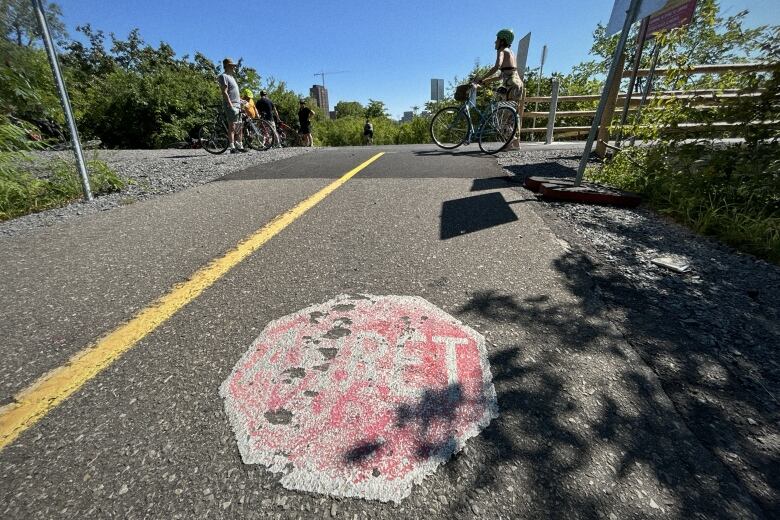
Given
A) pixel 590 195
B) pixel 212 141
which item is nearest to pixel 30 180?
pixel 212 141

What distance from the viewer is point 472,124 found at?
776 centimetres

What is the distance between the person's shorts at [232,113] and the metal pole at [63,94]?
4.96 meters

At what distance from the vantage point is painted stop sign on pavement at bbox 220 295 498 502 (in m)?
1.03

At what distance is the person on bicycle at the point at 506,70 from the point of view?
22.9ft

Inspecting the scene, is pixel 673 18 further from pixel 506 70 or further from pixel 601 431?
pixel 601 431

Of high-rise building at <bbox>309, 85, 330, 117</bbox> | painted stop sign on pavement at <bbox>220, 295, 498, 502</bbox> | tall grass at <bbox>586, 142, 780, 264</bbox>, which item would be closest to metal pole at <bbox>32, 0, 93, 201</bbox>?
painted stop sign on pavement at <bbox>220, 295, 498, 502</bbox>

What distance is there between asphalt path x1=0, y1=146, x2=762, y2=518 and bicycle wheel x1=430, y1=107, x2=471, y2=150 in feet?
17.7

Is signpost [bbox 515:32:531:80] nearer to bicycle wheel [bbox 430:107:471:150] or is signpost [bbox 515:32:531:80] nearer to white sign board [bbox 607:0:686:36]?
bicycle wheel [bbox 430:107:471:150]

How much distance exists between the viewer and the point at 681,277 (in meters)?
2.21

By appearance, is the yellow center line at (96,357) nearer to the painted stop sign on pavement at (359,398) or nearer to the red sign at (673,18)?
the painted stop sign on pavement at (359,398)

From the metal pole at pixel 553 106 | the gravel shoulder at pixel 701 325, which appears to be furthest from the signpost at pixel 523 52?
the gravel shoulder at pixel 701 325

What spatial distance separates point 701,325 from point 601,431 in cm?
106

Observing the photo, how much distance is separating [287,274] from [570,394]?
1.71m

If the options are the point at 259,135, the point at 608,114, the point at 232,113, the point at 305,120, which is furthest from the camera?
the point at 305,120
